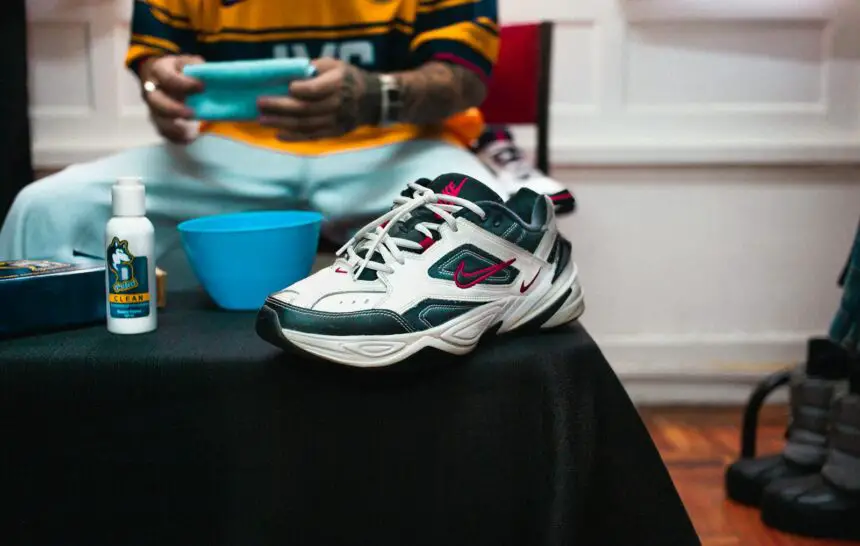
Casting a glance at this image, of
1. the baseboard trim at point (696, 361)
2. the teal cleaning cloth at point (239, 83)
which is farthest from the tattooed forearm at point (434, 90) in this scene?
the baseboard trim at point (696, 361)

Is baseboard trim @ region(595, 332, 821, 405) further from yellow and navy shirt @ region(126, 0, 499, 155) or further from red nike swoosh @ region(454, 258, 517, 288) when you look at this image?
red nike swoosh @ region(454, 258, 517, 288)

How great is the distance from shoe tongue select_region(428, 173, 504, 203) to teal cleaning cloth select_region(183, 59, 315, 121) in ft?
0.87

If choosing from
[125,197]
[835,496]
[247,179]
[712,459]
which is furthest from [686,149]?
[125,197]

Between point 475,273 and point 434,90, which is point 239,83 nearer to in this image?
point 434,90

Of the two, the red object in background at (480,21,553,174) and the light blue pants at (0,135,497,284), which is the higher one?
the red object in background at (480,21,553,174)

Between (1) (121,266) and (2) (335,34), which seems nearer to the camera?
(1) (121,266)

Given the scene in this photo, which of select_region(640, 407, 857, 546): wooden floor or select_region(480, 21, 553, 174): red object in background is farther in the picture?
select_region(480, 21, 553, 174): red object in background

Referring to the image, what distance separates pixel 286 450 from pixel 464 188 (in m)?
0.29

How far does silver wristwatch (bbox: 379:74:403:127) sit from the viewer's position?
42.9 inches

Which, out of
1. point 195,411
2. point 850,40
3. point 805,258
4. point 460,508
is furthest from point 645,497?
point 850,40

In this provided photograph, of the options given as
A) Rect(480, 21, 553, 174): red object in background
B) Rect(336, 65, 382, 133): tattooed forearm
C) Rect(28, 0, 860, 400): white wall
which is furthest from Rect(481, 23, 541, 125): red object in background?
Rect(336, 65, 382, 133): tattooed forearm

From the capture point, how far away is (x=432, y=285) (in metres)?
0.76

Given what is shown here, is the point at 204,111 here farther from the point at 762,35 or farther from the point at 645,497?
the point at 762,35

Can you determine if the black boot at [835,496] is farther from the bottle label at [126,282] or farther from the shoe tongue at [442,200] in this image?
the bottle label at [126,282]
